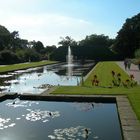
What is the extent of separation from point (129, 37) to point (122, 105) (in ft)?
237

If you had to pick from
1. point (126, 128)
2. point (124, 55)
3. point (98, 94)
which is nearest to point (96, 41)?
point (124, 55)

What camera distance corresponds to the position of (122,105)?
14062 mm

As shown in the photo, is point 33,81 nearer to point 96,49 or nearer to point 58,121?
point 58,121

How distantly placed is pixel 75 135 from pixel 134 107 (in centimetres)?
382

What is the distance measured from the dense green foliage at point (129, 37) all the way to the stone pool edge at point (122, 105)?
68508mm

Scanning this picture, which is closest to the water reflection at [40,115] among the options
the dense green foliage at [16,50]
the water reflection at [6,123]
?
the water reflection at [6,123]

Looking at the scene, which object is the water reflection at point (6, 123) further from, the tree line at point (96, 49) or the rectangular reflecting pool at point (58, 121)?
the tree line at point (96, 49)

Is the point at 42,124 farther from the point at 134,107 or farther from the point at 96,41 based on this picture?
the point at 96,41

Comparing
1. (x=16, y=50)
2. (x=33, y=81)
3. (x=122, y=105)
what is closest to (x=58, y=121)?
(x=122, y=105)

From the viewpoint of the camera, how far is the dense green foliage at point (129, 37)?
83.9 m

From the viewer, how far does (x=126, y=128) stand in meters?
10.3

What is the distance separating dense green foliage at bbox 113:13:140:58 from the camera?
8388cm

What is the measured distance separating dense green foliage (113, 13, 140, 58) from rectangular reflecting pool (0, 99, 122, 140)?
69.9 metres

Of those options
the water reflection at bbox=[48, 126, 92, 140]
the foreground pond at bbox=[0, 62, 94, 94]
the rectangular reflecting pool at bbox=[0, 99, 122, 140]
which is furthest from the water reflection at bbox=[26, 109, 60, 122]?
the foreground pond at bbox=[0, 62, 94, 94]
